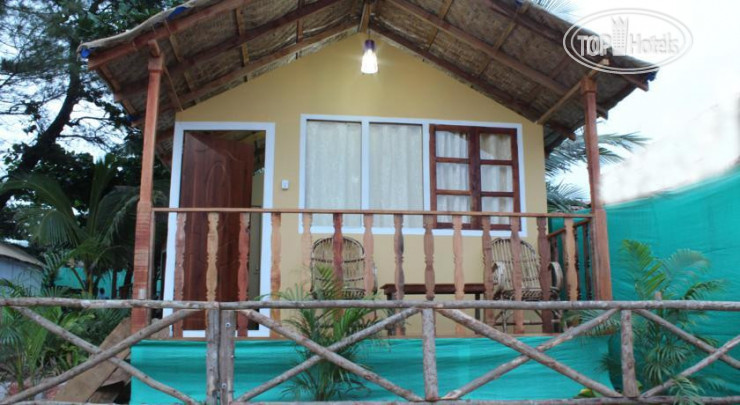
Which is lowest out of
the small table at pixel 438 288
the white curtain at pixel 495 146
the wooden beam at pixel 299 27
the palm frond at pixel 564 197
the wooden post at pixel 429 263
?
the small table at pixel 438 288

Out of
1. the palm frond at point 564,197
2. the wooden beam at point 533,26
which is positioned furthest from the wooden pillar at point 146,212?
the palm frond at point 564,197

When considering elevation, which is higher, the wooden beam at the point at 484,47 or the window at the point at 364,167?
the wooden beam at the point at 484,47

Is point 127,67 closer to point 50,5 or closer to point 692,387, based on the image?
point 692,387

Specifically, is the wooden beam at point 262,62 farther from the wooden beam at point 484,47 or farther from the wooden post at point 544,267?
the wooden post at point 544,267

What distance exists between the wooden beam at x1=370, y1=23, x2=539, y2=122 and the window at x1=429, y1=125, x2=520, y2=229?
0.91ft

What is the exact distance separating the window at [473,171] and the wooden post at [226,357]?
9.92ft

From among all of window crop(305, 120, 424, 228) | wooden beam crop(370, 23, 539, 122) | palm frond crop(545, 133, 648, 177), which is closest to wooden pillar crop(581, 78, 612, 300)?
wooden beam crop(370, 23, 539, 122)

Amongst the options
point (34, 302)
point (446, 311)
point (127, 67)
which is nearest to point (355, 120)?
point (127, 67)

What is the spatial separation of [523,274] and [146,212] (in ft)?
11.8

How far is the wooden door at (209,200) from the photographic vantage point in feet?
20.8

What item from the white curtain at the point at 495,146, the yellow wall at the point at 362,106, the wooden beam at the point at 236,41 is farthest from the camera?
the white curtain at the point at 495,146

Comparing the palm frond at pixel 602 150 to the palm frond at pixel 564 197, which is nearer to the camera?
the palm frond at pixel 564 197

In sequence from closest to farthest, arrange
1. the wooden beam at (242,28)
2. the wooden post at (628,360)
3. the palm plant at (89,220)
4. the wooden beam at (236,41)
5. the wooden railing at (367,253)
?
1. the wooden post at (628,360)
2. the wooden railing at (367,253)
3. the wooden beam at (242,28)
4. the wooden beam at (236,41)
5. the palm plant at (89,220)

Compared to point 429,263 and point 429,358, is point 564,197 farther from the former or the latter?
point 429,358
